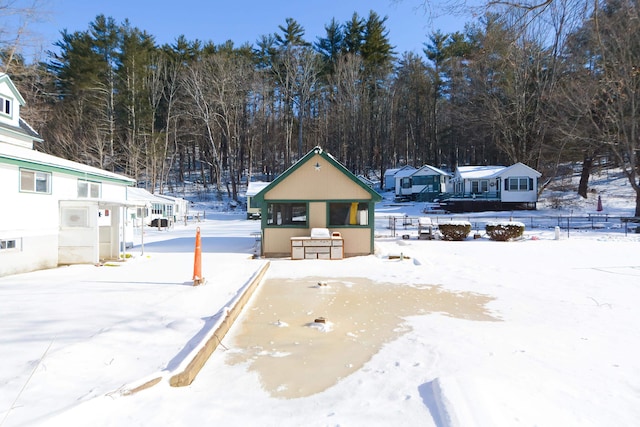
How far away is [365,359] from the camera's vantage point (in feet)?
14.0

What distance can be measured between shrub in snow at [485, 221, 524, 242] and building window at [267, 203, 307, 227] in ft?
34.3

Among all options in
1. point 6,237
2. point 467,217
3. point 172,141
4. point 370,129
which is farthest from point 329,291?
point 370,129

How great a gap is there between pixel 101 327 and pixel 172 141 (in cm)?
4332

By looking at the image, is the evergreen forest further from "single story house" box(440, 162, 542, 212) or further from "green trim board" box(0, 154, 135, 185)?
"green trim board" box(0, 154, 135, 185)

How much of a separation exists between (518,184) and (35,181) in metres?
35.8

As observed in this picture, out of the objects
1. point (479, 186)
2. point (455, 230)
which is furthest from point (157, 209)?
point (479, 186)

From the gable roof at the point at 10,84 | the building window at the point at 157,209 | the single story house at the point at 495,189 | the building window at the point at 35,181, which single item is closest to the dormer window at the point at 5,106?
the gable roof at the point at 10,84

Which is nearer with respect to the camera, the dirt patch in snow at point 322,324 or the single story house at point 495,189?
the dirt patch in snow at point 322,324

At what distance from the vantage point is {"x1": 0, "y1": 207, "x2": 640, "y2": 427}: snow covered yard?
2.94 m

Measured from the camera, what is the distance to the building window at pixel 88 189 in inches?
520

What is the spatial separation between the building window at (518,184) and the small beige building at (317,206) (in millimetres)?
25527

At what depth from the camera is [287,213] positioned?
14297mm

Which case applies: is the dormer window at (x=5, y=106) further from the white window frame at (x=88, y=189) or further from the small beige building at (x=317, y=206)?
the small beige building at (x=317, y=206)

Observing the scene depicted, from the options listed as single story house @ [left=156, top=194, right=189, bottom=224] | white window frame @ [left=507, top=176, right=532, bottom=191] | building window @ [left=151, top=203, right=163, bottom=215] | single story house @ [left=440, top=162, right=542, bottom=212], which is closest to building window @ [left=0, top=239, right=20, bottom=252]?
single story house @ [left=156, top=194, right=189, bottom=224]
